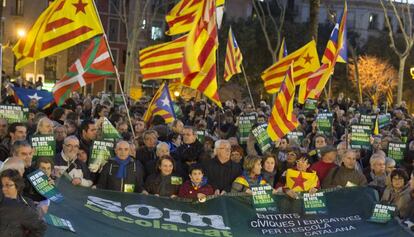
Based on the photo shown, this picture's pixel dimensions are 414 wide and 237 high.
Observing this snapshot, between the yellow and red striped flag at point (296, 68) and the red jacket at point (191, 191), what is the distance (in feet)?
26.2

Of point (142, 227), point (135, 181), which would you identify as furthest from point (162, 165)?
point (142, 227)

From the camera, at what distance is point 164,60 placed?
13438 mm

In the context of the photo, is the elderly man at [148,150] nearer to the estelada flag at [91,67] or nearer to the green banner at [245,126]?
the estelada flag at [91,67]

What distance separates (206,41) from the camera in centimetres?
1312

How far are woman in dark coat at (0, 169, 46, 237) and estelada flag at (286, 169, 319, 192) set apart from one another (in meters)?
3.92

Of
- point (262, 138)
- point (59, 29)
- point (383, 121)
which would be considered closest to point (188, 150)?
point (262, 138)

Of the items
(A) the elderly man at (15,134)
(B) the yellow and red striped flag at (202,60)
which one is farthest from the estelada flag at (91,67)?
(A) the elderly man at (15,134)

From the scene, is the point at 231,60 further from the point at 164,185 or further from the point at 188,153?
the point at 164,185

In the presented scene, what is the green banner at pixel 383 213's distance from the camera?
28.8ft

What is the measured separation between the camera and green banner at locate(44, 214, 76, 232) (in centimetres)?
723

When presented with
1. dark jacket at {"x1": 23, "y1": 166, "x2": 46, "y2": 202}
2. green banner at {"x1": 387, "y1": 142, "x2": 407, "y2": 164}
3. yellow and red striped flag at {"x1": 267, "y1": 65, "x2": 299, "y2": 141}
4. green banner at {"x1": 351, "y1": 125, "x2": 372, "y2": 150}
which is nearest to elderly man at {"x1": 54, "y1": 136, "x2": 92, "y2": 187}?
dark jacket at {"x1": 23, "y1": 166, "x2": 46, "y2": 202}

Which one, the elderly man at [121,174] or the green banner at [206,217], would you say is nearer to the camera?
the green banner at [206,217]

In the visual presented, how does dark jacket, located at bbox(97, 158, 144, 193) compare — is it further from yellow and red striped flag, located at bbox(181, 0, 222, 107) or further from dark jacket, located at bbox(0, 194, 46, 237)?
yellow and red striped flag, located at bbox(181, 0, 222, 107)

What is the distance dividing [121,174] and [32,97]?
714cm
